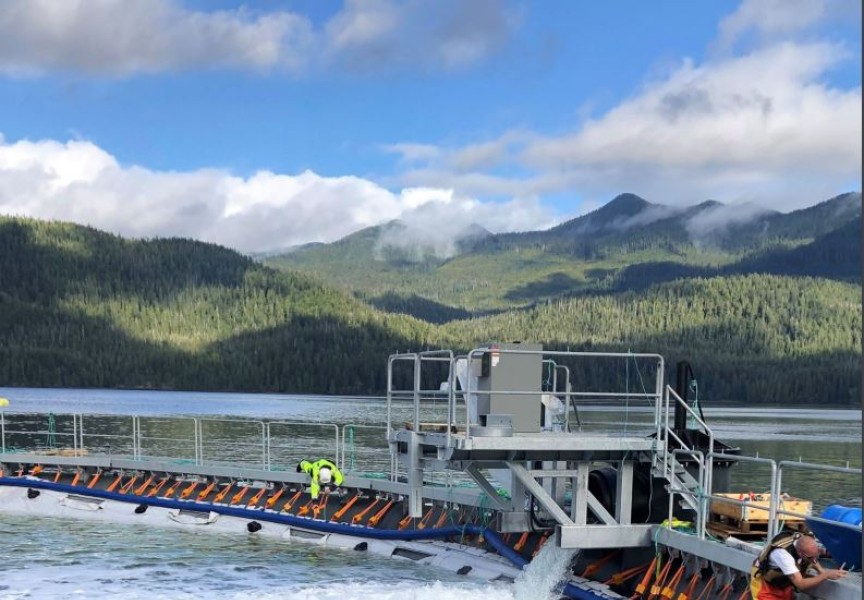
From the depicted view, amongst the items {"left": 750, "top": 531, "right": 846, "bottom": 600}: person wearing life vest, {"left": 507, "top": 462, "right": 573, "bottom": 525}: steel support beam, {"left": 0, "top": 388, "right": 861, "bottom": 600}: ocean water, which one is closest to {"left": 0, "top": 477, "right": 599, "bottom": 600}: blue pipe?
{"left": 0, "top": 388, "right": 861, "bottom": 600}: ocean water

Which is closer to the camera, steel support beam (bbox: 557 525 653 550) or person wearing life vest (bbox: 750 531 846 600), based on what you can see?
person wearing life vest (bbox: 750 531 846 600)

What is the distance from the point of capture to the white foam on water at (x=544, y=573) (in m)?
17.6

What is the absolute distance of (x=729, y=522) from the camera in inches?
618

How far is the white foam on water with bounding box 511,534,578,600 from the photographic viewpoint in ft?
57.8

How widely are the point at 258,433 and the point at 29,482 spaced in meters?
44.2

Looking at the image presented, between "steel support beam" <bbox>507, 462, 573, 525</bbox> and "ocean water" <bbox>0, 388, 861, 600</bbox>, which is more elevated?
"steel support beam" <bbox>507, 462, 573, 525</bbox>

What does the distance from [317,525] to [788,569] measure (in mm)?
13453

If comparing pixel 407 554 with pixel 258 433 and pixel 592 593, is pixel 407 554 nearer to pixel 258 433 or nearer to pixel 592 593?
pixel 592 593

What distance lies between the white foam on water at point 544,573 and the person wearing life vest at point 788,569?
5.74 m

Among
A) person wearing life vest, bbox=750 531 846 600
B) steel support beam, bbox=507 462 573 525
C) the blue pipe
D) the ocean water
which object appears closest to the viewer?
person wearing life vest, bbox=750 531 846 600

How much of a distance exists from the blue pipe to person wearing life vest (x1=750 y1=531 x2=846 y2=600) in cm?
503

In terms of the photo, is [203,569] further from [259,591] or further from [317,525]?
[317,525]

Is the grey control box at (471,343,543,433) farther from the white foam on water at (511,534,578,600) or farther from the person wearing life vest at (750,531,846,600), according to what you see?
the person wearing life vest at (750,531,846,600)

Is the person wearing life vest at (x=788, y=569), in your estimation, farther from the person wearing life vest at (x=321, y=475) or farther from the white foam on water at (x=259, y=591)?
the person wearing life vest at (x=321, y=475)
